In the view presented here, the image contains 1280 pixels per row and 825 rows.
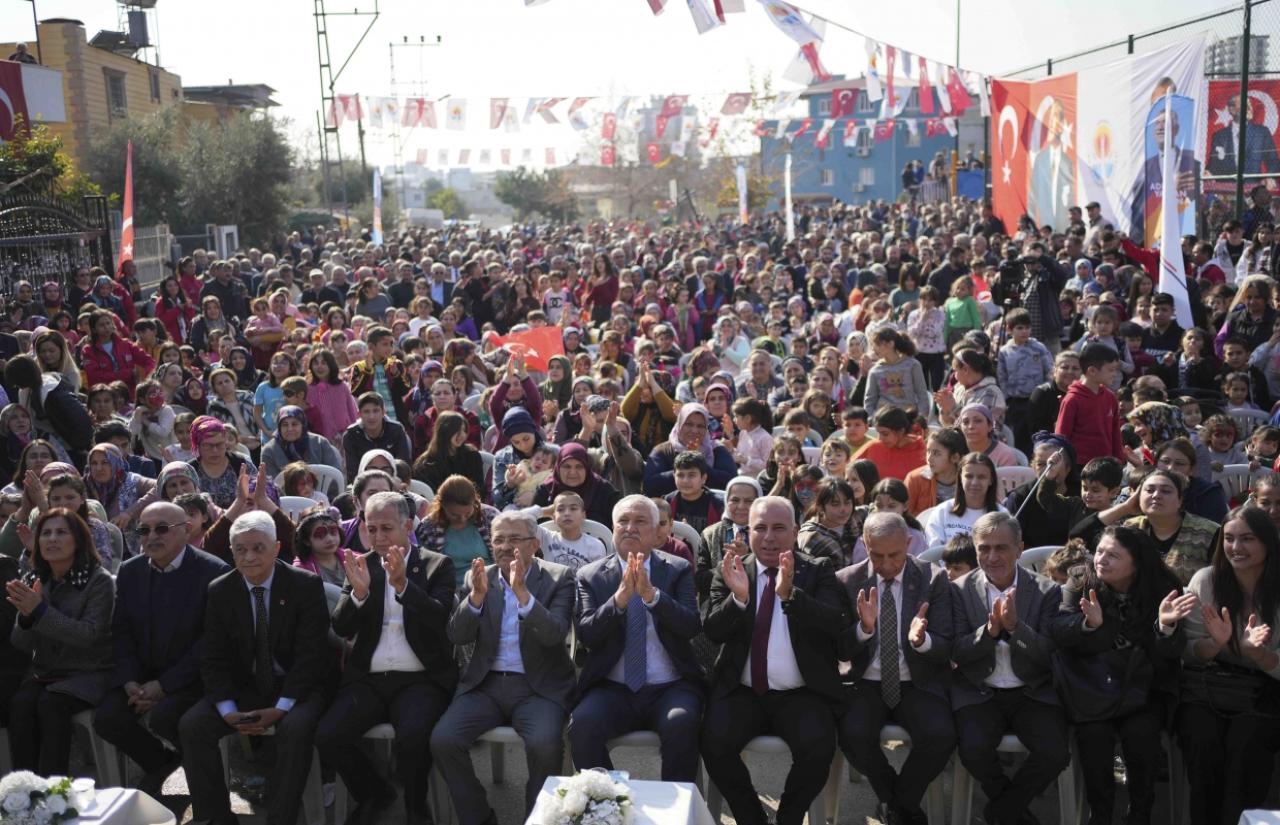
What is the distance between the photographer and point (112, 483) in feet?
21.6

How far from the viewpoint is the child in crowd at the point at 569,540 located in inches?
221

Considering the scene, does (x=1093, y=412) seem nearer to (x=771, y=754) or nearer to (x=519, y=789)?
(x=771, y=754)

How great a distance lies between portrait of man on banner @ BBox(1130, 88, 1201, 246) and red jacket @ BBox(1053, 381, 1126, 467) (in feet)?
15.8

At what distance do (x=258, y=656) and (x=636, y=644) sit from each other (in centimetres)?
158

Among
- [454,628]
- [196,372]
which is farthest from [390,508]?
[196,372]

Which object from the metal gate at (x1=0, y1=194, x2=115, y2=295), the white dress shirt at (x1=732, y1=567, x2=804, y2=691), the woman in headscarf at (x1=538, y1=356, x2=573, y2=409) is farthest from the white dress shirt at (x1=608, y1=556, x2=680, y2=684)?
the metal gate at (x1=0, y1=194, x2=115, y2=295)

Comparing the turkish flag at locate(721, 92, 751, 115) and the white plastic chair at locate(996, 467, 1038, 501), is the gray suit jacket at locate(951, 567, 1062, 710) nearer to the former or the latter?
the white plastic chair at locate(996, 467, 1038, 501)

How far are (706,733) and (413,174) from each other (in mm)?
144793

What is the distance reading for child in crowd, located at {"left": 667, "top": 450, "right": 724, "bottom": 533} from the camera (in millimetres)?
6160

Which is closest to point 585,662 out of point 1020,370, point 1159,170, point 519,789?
point 519,789

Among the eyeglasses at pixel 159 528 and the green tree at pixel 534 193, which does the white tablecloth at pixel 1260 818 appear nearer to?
the eyeglasses at pixel 159 528

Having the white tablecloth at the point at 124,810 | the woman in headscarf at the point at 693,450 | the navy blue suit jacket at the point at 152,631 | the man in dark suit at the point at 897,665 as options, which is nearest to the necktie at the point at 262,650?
the navy blue suit jacket at the point at 152,631

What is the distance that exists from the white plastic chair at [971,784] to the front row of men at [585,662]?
6cm

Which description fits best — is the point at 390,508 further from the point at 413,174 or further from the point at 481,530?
the point at 413,174
